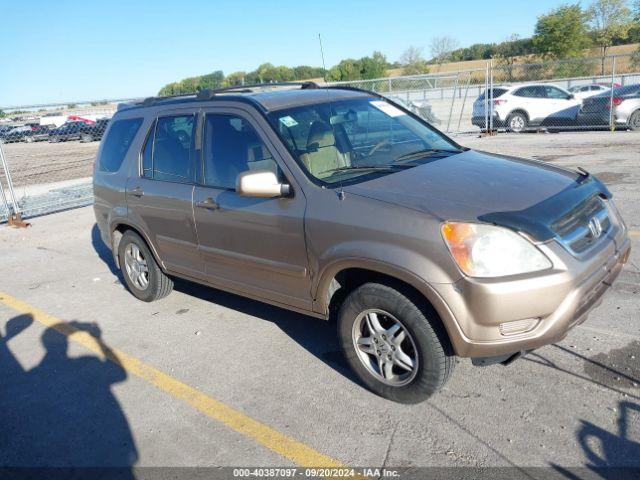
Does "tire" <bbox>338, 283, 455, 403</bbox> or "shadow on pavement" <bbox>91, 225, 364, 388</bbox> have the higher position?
"tire" <bbox>338, 283, 455, 403</bbox>

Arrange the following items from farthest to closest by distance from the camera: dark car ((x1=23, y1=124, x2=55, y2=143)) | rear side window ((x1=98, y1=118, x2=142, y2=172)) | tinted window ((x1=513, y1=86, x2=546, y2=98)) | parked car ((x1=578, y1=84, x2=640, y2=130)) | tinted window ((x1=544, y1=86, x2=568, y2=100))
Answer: tinted window ((x1=513, y1=86, x2=546, y2=98)) < tinted window ((x1=544, y1=86, x2=568, y2=100)) < parked car ((x1=578, y1=84, x2=640, y2=130)) < dark car ((x1=23, y1=124, x2=55, y2=143)) < rear side window ((x1=98, y1=118, x2=142, y2=172))

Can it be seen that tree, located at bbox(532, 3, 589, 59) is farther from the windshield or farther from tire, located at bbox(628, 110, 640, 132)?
the windshield

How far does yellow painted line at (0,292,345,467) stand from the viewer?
304cm

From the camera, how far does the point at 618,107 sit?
15.2 metres

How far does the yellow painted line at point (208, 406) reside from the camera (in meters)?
3.04

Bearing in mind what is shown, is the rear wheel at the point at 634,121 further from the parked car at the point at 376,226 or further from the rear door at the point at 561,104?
the parked car at the point at 376,226

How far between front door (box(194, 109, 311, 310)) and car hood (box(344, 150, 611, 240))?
1.93 feet

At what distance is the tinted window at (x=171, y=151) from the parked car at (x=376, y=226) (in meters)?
0.02

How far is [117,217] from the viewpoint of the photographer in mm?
5469

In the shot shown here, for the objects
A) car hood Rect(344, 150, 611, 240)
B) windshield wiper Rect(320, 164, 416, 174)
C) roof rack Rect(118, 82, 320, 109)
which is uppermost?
roof rack Rect(118, 82, 320, 109)

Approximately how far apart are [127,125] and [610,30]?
49233 millimetres

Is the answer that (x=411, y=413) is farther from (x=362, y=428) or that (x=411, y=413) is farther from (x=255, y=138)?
(x=255, y=138)

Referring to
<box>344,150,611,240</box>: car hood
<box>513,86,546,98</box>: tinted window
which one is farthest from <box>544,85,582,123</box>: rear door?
<box>344,150,611,240</box>: car hood

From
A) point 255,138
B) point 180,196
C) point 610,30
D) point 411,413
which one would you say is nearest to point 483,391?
point 411,413
